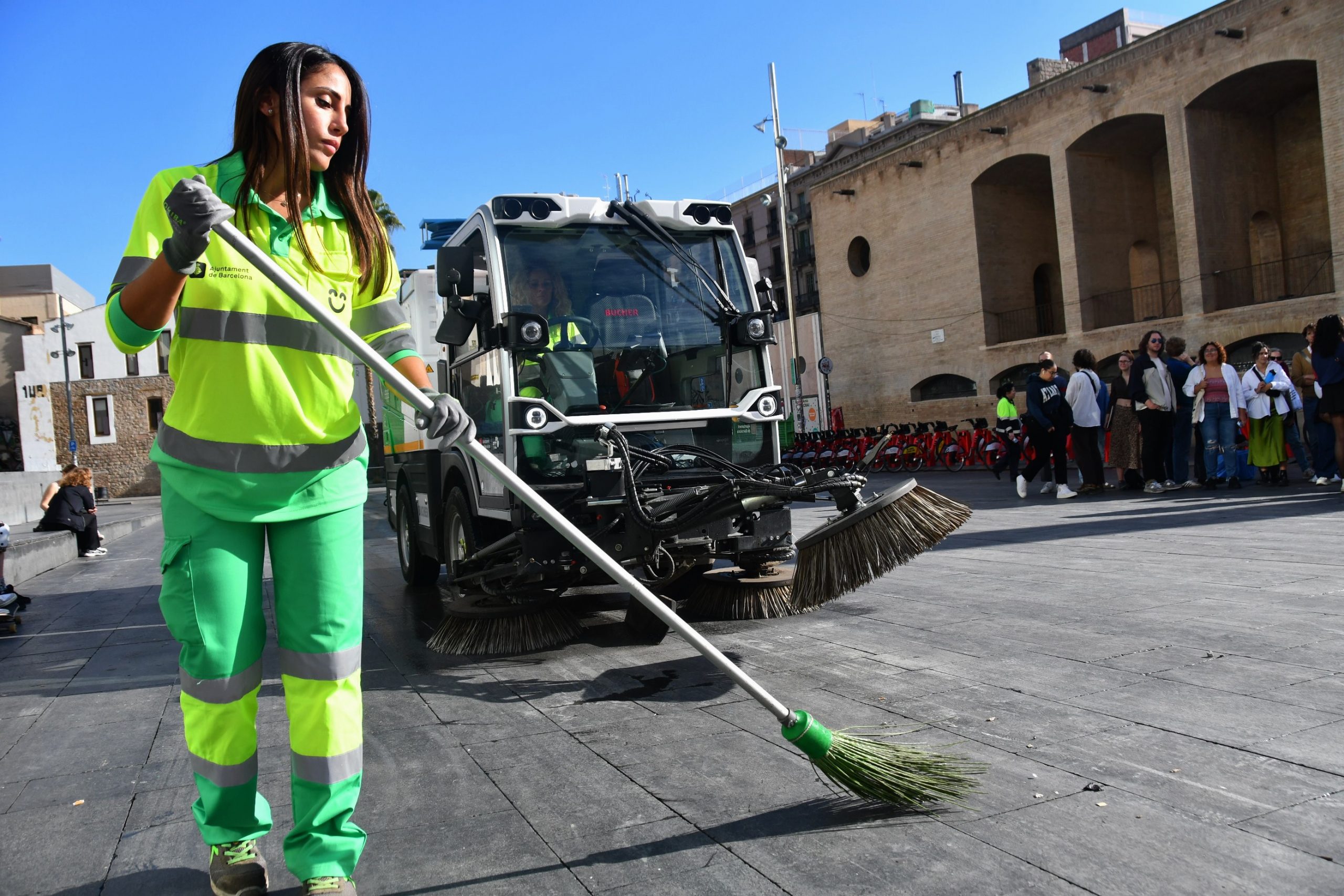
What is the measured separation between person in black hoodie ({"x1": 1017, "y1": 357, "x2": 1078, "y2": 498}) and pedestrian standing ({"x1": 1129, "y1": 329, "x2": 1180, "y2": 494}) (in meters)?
0.88

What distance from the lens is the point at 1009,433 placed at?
54.2 feet

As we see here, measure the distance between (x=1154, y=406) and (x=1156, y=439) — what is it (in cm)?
49

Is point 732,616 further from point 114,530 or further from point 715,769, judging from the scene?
point 114,530

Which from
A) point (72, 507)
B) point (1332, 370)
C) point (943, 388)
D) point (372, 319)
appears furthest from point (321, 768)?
point (943, 388)

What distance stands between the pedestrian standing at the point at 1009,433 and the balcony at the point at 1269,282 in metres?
11.2

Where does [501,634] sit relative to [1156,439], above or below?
below

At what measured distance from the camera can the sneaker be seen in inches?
104

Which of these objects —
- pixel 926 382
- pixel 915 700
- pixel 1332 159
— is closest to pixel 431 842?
pixel 915 700

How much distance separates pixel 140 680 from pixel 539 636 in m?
2.32

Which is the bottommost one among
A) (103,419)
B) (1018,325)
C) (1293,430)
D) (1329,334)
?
(1293,430)

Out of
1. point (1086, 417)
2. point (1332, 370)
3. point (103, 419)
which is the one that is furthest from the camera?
point (103, 419)

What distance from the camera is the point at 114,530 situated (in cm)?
2234

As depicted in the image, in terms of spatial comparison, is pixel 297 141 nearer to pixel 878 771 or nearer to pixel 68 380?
pixel 878 771

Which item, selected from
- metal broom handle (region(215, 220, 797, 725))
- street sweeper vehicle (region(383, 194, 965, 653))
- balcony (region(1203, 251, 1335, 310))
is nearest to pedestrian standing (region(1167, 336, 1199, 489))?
street sweeper vehicle (region(383, 194, 965, 653))
